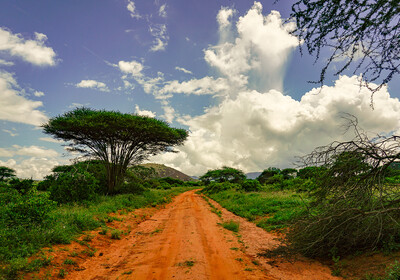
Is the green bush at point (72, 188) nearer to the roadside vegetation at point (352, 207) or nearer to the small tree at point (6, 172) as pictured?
the roadside vegetation at point (352, 207)

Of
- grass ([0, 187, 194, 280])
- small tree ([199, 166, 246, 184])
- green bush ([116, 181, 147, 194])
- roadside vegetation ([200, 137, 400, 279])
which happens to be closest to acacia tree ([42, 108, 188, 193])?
green bush ([116, 181, 147, 194])

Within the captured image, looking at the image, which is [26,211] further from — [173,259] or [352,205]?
[352,205]

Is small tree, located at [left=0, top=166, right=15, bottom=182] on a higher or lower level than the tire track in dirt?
higher

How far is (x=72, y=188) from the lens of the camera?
43.2ft

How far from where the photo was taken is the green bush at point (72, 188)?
12.9 metres

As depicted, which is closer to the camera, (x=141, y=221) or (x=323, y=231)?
(x=323, y=231)

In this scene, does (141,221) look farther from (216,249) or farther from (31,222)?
(216,249)

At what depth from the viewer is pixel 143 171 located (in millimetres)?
28797

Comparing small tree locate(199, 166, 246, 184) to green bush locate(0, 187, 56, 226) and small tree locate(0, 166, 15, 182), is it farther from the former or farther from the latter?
green bush locate(0, 187, 56, 226)

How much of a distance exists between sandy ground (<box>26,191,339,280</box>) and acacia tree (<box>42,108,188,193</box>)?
10.7m

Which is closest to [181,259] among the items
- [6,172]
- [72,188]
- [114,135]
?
[72,188]

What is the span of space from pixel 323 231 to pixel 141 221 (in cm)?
938

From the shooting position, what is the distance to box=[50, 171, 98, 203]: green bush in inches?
506

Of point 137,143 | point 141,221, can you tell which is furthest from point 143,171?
point 141,221
